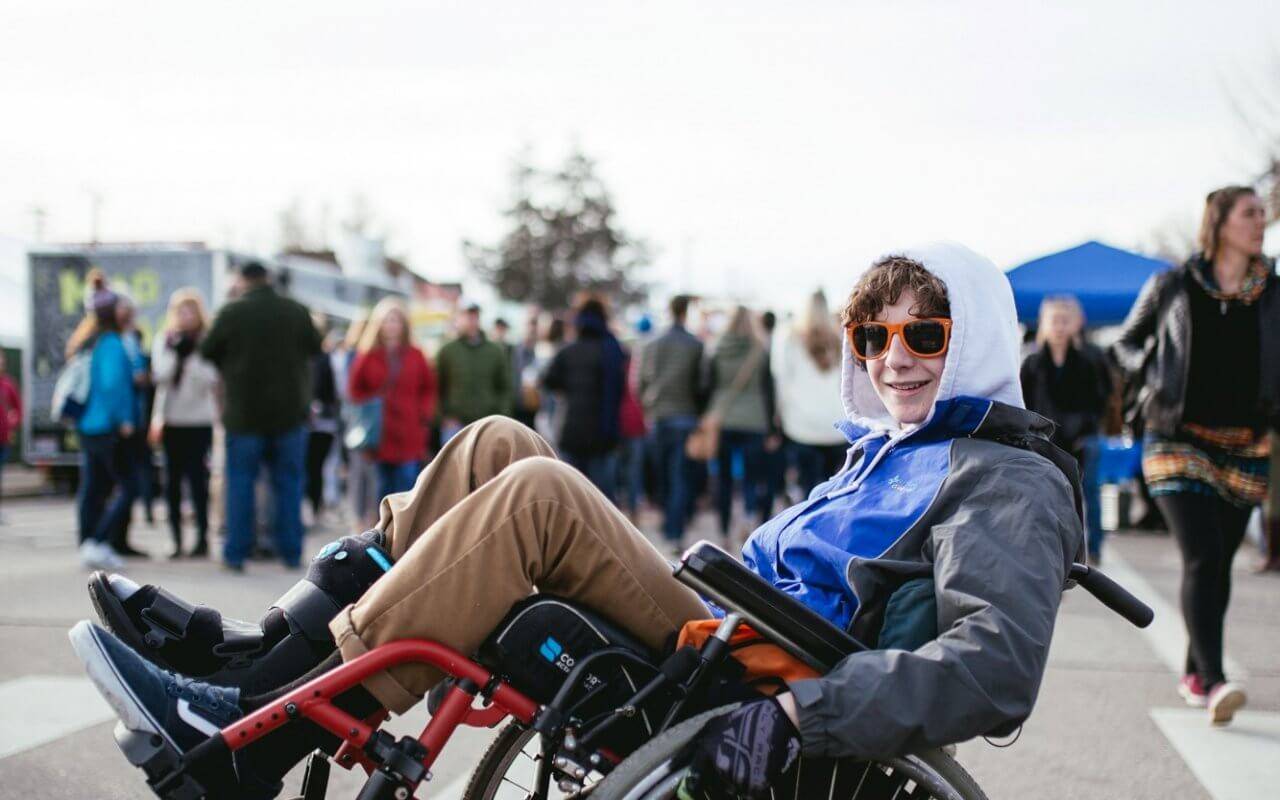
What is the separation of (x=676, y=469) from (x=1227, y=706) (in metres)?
5.41

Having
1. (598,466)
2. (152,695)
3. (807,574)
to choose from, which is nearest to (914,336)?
(807,574)

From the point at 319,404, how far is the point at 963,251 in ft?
30.4

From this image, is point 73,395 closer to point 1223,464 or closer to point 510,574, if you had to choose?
point 510,574

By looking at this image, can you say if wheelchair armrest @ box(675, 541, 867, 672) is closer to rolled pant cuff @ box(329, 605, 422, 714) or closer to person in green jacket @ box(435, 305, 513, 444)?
rolled pant cuff @ box(329, 605, 422, 714)

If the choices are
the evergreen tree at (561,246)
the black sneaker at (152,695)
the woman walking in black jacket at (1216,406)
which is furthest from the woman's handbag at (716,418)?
the evergreen tree at (561,246)

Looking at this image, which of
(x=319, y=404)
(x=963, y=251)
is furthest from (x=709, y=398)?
(x=963, y=251)

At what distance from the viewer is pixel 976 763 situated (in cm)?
417

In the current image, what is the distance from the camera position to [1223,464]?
15.4 feet

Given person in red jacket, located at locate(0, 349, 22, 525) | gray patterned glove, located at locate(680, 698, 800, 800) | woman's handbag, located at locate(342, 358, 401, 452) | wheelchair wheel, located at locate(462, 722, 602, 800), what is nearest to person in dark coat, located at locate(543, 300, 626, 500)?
woman's handbag, located at locate(342, 358, 401, 452)

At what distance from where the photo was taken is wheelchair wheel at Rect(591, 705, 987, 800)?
6.99ft

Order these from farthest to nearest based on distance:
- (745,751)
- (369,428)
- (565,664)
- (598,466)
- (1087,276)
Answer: (1087,276), (598,466), (369,428), (565,664), (745,751)

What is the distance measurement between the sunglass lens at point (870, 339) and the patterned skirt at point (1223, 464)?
95.0 inches

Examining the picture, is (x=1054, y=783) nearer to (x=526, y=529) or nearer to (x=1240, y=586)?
(x=526, y=529)

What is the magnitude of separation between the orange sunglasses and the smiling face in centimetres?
1
